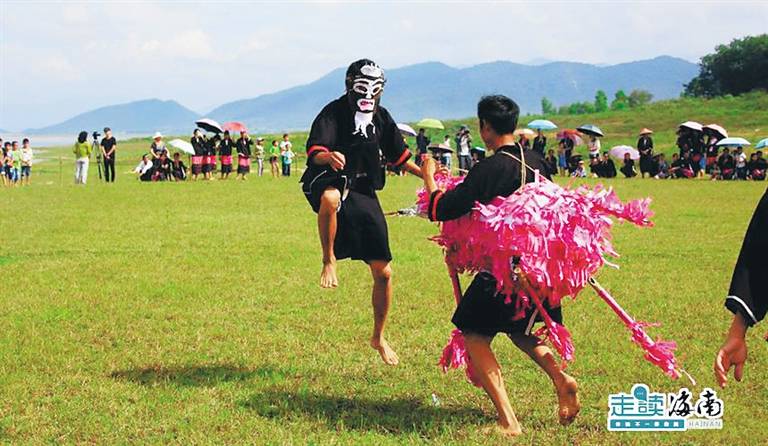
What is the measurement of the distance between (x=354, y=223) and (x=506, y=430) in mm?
2332

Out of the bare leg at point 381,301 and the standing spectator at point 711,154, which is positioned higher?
the standing spectator at point 711,154

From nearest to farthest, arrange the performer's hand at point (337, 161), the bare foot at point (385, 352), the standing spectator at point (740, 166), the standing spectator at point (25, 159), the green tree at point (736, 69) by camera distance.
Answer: the performer's hand at point (337, 161) → the bare foot at point (385, 352) → the standing spectator at point (740, 166) → the standing spectator at point (25, 159) → the green tree at point (736, 69)

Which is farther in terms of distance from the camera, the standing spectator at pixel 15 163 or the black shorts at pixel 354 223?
the standing spectator at pixel 15 163

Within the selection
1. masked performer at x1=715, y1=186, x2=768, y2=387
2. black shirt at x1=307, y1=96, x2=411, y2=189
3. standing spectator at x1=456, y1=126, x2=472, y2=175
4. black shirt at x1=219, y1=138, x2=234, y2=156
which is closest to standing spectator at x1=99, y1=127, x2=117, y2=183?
black shirt at x1=219, y1=138, x2=234, y2=156

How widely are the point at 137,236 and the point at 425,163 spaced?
11.2 meters

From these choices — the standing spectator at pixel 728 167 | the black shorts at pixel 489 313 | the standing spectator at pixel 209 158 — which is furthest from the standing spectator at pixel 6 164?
the black shorts at pixel 489 313

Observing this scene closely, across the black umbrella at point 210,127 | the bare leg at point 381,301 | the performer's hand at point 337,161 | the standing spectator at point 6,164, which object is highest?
the black umbrella at point 210,127

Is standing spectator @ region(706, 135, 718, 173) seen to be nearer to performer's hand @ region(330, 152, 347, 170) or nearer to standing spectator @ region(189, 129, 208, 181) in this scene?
standing spectator @ region(189, 129, 208, 181)

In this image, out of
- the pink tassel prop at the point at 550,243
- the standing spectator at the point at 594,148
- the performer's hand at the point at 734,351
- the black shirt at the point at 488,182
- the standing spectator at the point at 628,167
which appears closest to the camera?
the performer's hand at the point at 734,351

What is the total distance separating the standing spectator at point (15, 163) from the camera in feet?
109

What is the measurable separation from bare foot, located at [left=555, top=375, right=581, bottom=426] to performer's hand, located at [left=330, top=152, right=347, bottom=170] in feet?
8.10

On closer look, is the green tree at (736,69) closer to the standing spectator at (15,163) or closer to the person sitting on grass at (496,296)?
the standing spectator at (15,163)

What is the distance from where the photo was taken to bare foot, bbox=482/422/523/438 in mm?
5707

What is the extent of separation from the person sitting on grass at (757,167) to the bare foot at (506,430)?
99.8 feet
